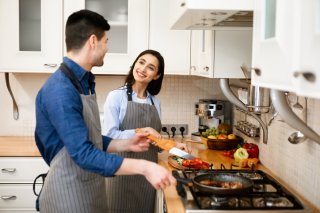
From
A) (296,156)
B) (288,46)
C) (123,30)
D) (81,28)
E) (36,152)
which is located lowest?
(36,152)

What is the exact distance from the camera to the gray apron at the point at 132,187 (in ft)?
7.98

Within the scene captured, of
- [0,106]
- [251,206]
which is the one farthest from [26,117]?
[251,206]

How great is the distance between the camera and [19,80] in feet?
10.3

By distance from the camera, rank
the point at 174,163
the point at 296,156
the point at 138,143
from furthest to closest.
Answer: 1. the point at 174,163
2. the point at 138,143
3. the point at 296,156

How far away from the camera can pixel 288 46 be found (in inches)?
37.0

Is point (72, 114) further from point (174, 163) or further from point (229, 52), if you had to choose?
point (229, 52)

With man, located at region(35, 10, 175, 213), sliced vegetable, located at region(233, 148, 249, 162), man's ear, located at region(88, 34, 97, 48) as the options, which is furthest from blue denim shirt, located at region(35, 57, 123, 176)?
sliced vegetable, located at region(233, 148, 249, 162)

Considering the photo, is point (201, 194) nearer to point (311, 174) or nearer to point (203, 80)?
point (311, 174)

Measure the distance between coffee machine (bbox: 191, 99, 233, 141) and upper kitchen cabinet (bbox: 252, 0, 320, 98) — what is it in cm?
186

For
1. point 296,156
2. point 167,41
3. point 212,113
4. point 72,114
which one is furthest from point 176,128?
point 72,114

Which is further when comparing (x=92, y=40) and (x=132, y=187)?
(x=132, y=187)

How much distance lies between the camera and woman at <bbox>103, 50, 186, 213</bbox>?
2428 millimetres

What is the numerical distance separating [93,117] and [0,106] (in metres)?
1.64

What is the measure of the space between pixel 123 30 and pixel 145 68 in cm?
52
